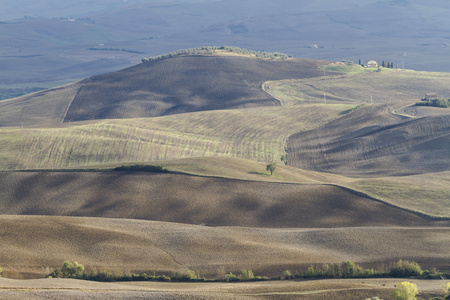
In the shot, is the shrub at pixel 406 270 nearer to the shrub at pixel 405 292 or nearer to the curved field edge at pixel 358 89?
the shrub at pixel 405 292

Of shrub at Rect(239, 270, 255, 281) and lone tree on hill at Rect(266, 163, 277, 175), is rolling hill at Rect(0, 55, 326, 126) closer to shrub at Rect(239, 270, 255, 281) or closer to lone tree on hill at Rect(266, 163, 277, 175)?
lone tree on hill at Rect(266, 163, 277, 175)

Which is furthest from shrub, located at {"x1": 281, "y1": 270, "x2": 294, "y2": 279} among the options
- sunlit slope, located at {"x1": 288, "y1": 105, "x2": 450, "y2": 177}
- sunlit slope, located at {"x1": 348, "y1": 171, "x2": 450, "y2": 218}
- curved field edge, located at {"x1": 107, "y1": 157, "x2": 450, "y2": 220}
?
sunlit slope, located at {"x1": 288, "y1": 105, "x2": 450, "y2": 177}

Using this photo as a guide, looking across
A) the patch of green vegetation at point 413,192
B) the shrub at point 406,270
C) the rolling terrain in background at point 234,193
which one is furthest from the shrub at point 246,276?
the patch of green vegetation at point 413,192

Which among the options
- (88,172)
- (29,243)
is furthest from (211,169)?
(29,243)

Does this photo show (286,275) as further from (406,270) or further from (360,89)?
(360,89)

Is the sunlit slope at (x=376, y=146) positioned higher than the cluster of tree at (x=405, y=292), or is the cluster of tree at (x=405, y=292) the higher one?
the cluster of tree at (x=405, y=292)

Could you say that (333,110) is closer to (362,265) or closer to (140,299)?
(362,265)
